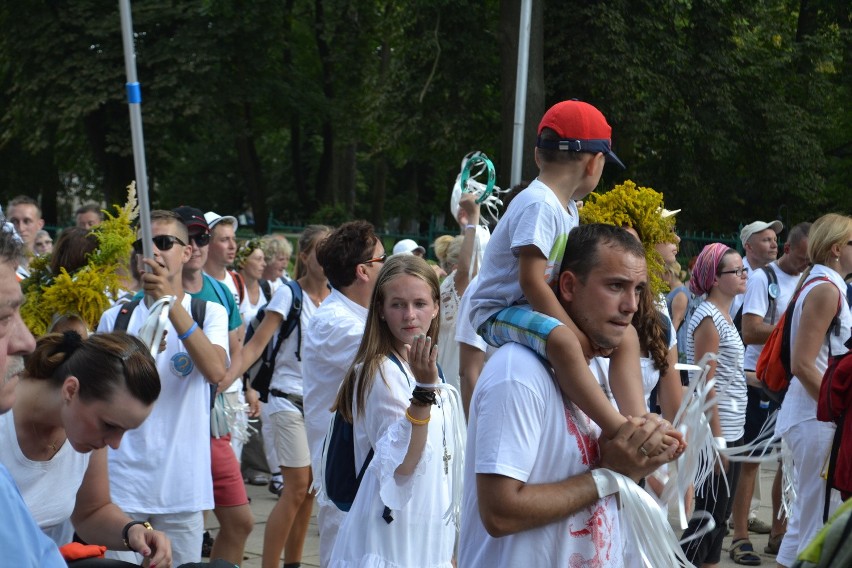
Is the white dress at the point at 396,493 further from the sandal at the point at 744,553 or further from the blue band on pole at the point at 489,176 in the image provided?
the sandal at the point at 744,553

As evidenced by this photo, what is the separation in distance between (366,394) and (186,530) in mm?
1283

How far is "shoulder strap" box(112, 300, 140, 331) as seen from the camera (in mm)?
5095

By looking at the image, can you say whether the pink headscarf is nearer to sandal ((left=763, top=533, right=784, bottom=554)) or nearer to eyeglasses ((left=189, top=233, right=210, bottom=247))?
sandal ((left=763, top=533, right=784, bottom=554))

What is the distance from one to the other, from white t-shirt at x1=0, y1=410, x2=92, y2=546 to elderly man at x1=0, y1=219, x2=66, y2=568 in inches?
38.7

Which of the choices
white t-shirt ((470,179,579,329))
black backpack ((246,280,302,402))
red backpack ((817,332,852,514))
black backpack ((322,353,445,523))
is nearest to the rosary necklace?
black backpack ((322,353,445,523))

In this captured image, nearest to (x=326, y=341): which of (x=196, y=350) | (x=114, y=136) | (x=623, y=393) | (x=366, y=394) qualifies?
(x=196, y=350)

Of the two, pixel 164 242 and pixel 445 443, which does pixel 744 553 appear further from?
pixel 164 242

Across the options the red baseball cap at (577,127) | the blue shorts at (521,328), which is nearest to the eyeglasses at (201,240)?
the red baseball cap at (577,127)

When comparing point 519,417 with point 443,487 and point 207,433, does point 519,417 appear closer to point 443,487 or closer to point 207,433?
point 443,487

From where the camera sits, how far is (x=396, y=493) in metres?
4.20

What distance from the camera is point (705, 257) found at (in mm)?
7055

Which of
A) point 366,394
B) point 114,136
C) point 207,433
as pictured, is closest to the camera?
point 366,394

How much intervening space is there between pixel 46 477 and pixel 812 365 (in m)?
3.98

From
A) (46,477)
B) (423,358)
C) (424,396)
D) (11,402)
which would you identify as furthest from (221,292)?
(11,402)
